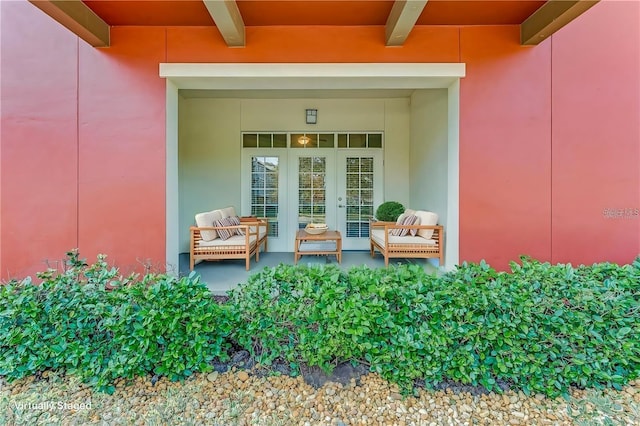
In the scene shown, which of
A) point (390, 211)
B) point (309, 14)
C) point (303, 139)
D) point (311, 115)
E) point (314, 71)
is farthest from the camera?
point (303, 139)

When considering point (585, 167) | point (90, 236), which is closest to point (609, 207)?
point (585, 167)

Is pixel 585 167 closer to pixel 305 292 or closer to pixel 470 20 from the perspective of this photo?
pixel 470 20

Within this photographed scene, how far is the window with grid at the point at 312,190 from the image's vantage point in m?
6.04

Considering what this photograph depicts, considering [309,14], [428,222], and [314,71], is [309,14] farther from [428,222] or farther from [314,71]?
[428,222]

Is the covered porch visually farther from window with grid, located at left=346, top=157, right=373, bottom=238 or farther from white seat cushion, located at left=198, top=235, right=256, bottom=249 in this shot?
white seat cushion, located at left=198, top=235, right=256, bottom=249

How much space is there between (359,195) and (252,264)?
8.40 ft

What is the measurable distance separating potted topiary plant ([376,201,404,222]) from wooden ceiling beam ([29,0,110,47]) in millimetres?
4615

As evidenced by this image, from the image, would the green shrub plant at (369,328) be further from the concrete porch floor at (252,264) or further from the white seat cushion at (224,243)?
the white seat cushion at (224,243)

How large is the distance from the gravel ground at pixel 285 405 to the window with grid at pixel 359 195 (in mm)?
4162

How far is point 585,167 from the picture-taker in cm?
340

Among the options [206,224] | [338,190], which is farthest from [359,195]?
[206,224]

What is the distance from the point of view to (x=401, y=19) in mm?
2879

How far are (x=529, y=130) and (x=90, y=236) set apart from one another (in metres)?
5.17

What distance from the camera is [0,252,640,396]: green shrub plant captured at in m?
1.83
